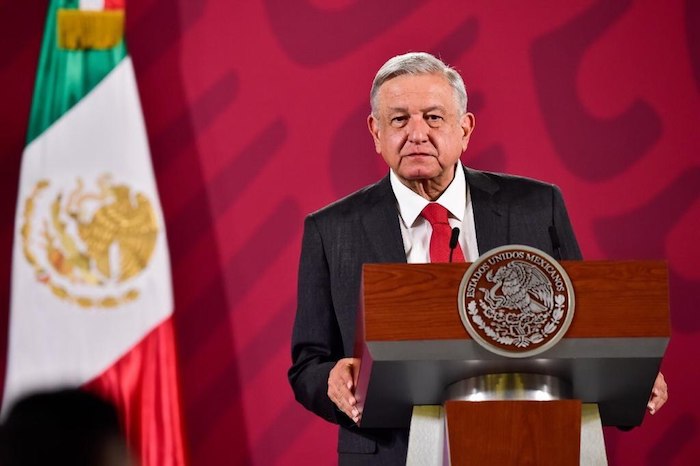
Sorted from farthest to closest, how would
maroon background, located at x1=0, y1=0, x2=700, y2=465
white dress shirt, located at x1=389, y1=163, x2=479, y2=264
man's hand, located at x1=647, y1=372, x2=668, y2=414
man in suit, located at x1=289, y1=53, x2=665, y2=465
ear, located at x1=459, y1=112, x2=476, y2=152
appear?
Answer: maroon background, located at x1=0, y1=0, x2=700, y2=465 < ear, located at x1=459, y1=112, x2=476, y2=152 < white dress shirt, located at x1=389, y1=163, x2=479, y2=264 < man in suit, located at x1=289, y1=53, x2=665, y2=465 < man's hand, located at x1=647, y1=372, x2=668, y2=414

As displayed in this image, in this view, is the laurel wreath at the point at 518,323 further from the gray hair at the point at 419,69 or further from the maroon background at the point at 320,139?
the maroon background at the point at 320,139

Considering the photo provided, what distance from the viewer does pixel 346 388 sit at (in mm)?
2254

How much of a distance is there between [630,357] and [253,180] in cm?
236

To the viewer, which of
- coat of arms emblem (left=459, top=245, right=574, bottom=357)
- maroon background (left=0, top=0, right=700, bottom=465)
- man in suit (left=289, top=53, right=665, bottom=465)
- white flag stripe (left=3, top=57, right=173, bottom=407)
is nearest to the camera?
coat of arms emblem (left=459, top=245, right=574, bottom=357)

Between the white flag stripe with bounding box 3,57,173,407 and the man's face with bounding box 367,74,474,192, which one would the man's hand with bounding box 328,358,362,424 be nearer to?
the man's face with bounding box 367,74,474,192

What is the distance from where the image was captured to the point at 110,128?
4047 millimetres

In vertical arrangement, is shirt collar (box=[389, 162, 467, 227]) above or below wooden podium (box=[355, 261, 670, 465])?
above

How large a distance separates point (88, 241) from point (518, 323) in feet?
7.76

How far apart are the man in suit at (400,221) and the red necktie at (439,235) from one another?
1 cm

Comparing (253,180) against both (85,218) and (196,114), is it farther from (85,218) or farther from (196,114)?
(85,218)

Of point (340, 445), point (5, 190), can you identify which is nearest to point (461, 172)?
point (340, 445)

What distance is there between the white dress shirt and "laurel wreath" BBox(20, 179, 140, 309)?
146 centimetres

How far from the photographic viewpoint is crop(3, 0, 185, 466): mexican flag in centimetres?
392

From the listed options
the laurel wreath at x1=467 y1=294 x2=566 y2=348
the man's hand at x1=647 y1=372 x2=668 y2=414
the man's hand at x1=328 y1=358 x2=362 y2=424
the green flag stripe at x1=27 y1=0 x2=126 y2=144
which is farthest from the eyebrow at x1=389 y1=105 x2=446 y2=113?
the green flag stripe at x1=27 y1=0 x2=126 y2=144
